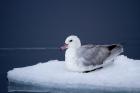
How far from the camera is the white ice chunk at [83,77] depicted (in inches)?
247

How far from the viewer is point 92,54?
710 centimetres

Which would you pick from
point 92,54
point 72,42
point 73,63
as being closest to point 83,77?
point 73,63

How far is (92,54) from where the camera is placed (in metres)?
7.10

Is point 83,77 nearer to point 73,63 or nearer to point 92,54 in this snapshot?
point 73,63

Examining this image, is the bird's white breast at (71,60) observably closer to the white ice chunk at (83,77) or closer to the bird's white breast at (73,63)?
the bird's white breast at (73,63)

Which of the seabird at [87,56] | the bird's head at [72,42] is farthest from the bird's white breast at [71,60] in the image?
the bird's head at [72,42]

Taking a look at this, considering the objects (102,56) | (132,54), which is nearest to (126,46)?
(132,54)

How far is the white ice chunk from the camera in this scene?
6.28 metres

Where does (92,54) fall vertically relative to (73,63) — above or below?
above

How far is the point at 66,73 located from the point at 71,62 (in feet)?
0.71

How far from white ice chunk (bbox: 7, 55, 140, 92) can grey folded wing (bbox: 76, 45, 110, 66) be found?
188mm

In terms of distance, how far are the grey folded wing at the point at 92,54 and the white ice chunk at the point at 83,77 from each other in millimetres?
188

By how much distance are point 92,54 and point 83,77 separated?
2.02 feet

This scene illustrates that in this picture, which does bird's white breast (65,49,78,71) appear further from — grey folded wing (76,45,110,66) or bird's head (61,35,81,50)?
bird's head (61,35,81,50)
